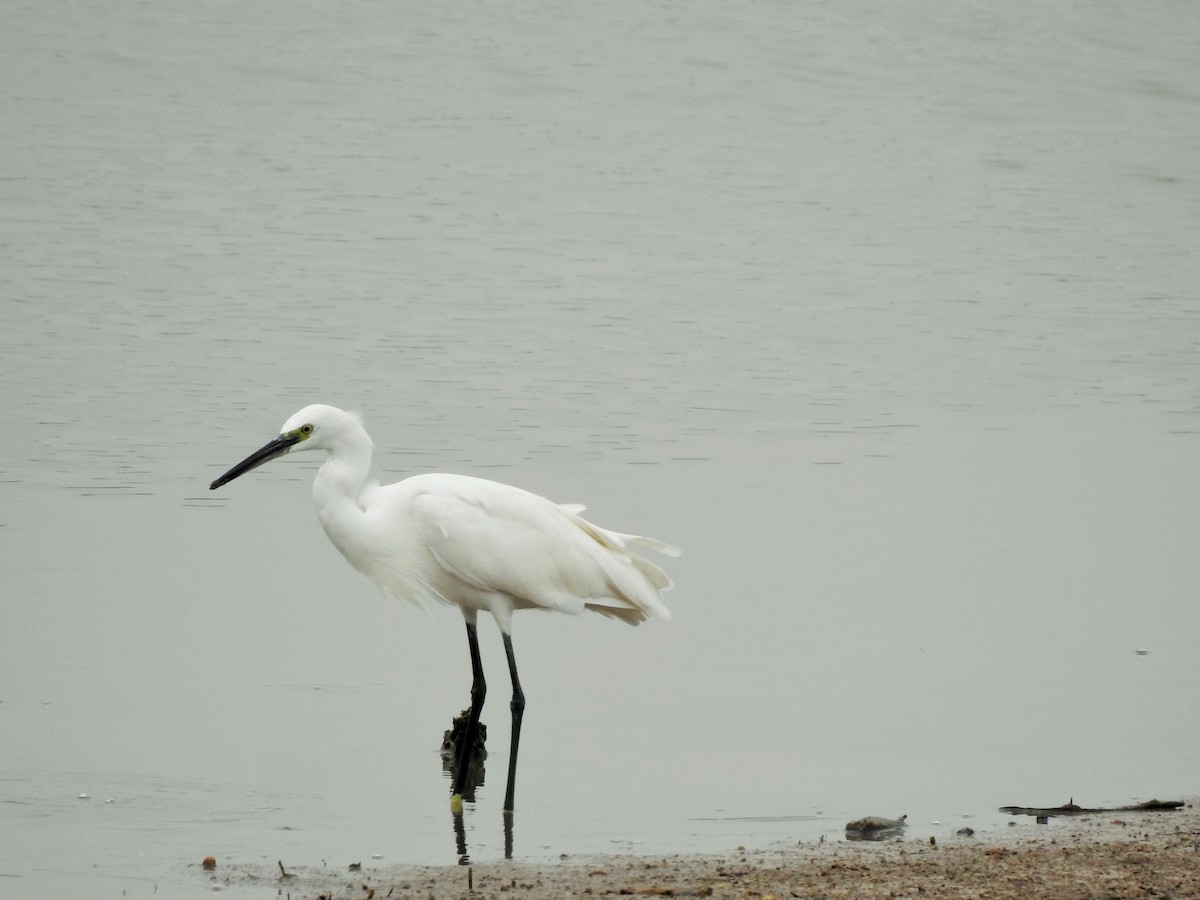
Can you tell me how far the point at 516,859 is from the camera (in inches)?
228

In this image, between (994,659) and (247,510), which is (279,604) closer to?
(247,510)

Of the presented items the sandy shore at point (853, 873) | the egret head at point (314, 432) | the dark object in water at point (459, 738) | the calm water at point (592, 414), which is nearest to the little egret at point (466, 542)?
the egret head at point (314, 432)

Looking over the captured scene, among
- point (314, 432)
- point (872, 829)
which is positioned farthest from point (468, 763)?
point (872, 829)

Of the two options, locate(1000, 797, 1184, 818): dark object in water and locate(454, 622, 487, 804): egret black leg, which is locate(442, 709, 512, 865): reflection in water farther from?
locate(1000, 797, 1184, 818): dark object in water

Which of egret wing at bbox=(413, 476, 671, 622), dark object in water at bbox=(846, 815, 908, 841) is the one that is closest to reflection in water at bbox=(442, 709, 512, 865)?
egret wing at bbox=(413, 476, 671, 622)

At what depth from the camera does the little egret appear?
274 inches

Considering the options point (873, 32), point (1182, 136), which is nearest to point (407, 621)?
point (1182, 136)

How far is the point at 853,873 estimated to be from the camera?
5.32 meters

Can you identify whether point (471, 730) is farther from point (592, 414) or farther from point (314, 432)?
point (592, 414)

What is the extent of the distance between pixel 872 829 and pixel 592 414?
6.64 metres

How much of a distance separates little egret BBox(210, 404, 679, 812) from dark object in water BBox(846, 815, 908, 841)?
145cm

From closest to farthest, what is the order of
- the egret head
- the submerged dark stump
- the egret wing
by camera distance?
the submerged dark stump
the egret head
the egret wing

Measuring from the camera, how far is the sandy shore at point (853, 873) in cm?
511

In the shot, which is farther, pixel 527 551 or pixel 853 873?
pixel 527 551
